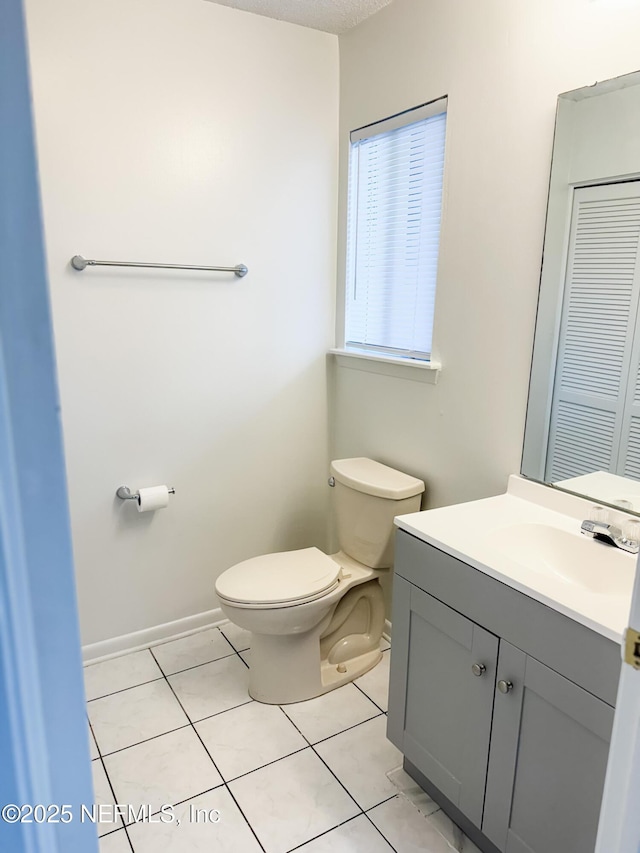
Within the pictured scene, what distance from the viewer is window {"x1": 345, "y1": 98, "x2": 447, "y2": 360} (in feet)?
6.81

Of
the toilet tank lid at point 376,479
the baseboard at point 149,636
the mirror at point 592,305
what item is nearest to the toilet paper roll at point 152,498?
the baseboard at point 149,636

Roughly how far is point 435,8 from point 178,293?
128 centimetres

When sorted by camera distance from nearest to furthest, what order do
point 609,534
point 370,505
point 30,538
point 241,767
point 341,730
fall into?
1. point 30,538
2. point 609,534
3. point 241,767
4. point 341,730
5. point 370,505

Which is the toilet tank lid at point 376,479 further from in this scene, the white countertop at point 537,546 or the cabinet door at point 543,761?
the cabinet door at point 543,761

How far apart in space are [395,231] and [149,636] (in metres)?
1.88

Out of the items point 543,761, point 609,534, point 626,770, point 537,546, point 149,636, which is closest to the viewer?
point 626,770

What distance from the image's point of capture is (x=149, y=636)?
2398 mm

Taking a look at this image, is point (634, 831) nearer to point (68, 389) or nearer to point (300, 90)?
point (68, 389)

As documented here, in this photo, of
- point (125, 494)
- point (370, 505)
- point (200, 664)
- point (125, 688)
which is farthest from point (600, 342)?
point (125, 688)

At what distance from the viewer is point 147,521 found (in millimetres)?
2309

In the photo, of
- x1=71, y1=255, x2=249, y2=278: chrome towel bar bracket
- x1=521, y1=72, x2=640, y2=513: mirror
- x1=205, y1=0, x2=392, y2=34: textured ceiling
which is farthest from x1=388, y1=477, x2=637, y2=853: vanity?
x1=205, y1=0, x2=392, y2=34: textured ceiling

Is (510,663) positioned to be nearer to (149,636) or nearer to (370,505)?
(370,505)

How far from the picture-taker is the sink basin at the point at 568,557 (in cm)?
142

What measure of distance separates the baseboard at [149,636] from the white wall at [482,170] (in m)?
1.08
